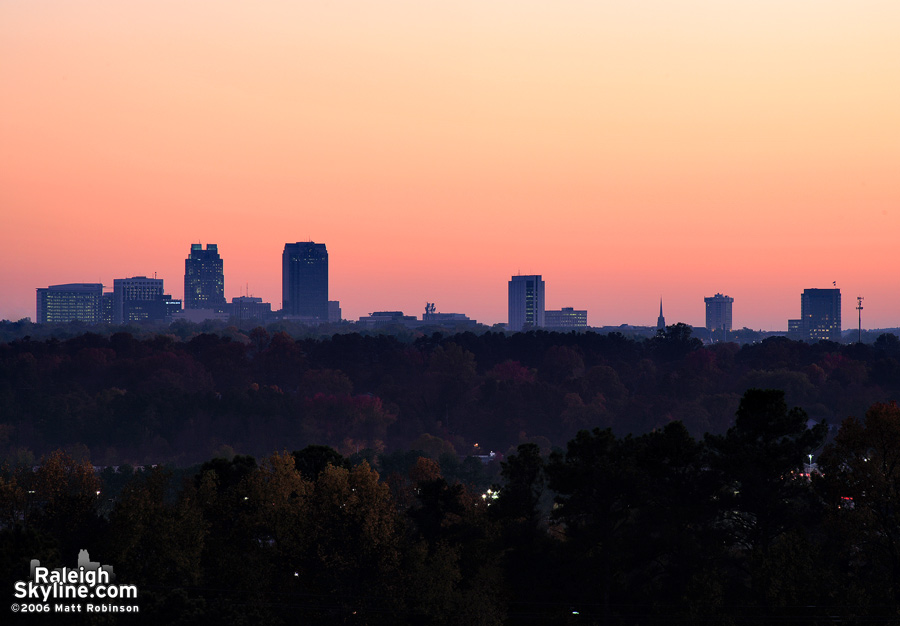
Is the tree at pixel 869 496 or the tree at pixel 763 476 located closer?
the tree at pixel 869 496

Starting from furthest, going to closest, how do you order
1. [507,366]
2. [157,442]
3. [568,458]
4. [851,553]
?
1. [507,366]
2. [157,442]
3. [568,458]
4. [851,553]

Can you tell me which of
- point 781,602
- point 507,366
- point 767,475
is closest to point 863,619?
point 781,602

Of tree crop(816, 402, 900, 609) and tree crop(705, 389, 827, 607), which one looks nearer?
tree crop(816, 402, 900, 609)

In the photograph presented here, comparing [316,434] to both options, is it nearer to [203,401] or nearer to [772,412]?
[203,401]

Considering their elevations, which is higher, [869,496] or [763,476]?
[763,476]

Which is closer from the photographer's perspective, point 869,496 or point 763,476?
point 869,496

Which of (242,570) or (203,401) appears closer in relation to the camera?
(242,570)

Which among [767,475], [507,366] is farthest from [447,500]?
[507,366]

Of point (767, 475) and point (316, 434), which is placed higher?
point (767, 475)

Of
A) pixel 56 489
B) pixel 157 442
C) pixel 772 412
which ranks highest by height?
pixel 772 412

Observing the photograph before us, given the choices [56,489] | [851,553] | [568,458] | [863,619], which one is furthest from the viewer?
[56,489]

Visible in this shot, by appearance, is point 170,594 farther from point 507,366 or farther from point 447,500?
point 507,366
